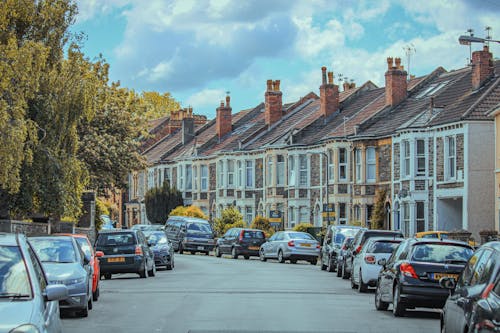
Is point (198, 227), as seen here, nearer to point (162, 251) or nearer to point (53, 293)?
point (162, 251)

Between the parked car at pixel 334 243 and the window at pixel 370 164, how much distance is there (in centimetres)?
1857

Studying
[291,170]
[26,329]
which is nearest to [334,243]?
[291,170]

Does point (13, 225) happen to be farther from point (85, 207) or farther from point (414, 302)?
point (85, 207)

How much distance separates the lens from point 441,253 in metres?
19.1

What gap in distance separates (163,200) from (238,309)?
211 ft

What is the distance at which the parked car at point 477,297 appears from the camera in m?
9.96

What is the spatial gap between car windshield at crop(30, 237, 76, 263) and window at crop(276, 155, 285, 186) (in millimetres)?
48854

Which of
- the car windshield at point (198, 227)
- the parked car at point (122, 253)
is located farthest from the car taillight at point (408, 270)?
the car windshield at point (198, 227)

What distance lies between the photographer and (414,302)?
61.5ft

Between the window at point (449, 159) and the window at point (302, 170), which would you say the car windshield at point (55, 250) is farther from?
the window at point (302, 170)

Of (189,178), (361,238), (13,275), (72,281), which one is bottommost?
(72,281)

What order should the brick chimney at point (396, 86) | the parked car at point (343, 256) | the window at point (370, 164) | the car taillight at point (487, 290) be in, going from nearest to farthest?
the car taillight at point (487, 290)
the parked car at point (343, 256)
the window at point (370, 164)
the brick chimney at point (396, 86)

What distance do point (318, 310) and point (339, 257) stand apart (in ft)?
49.3

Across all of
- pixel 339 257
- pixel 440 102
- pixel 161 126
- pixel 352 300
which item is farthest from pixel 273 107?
pixel 352 300
